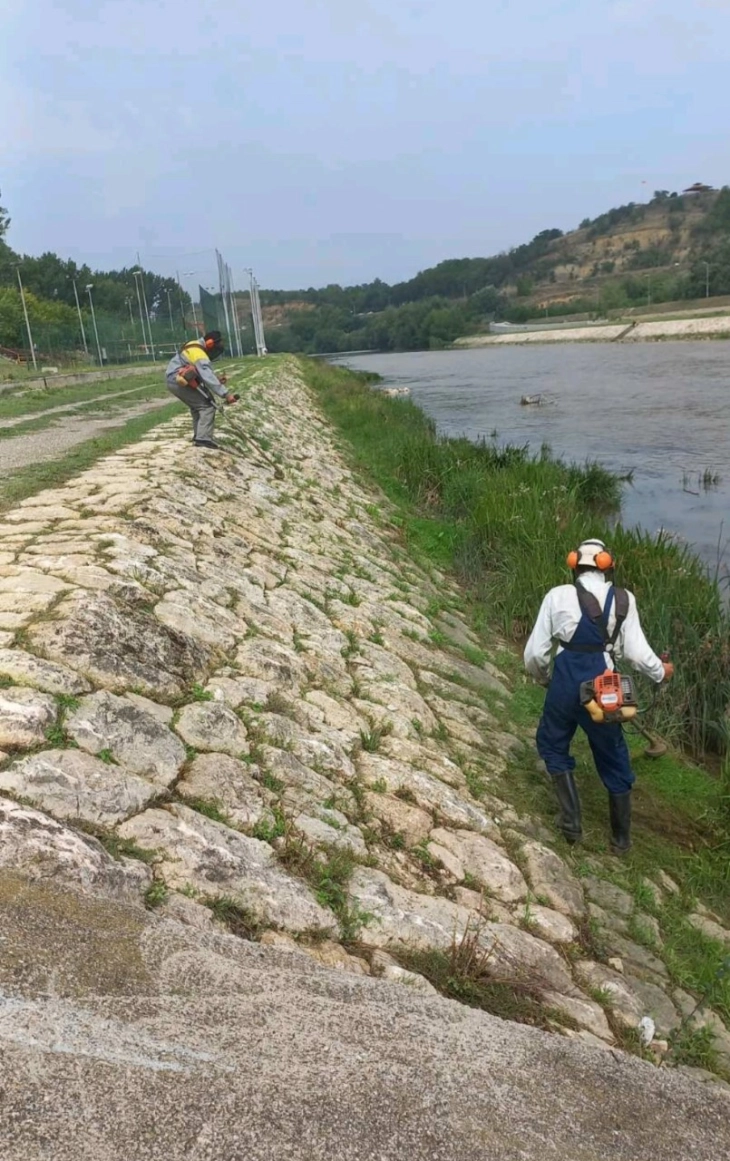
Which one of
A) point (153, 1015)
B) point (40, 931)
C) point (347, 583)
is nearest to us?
point (153, 1015)

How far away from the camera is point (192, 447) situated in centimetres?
923

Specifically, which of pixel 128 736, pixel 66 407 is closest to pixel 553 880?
pixel 128 736

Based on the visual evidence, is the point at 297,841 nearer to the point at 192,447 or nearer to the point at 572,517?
the point at 192,447

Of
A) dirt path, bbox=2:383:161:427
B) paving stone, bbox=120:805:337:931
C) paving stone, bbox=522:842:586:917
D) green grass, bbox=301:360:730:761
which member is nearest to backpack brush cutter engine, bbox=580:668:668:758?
paving stone, bbox=522:842:586:917

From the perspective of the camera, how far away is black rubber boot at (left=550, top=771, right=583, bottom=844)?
192 inches

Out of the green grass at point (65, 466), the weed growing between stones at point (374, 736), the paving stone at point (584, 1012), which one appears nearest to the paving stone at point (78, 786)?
the weed growing between stones at point (374, 736)

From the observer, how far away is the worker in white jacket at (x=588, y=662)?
15.3 feet

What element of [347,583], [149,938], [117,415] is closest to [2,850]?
[149,938]

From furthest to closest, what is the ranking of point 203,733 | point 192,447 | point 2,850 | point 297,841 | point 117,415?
point 117,415, point 192,447, point 203,733, point 297,841, point 2,850

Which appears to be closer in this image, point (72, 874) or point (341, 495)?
point (72, 874)

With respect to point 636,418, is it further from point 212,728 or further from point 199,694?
point 212,728

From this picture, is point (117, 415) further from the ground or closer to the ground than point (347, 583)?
further from the ground

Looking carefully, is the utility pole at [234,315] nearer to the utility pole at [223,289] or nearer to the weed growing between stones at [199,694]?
the utility pole at [223,289]

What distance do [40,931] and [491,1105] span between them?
4.30ft
